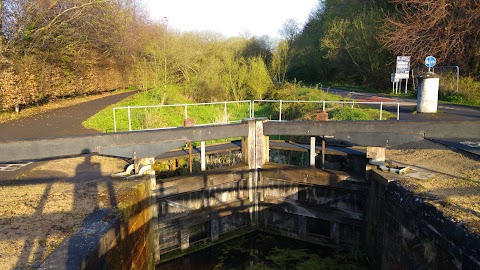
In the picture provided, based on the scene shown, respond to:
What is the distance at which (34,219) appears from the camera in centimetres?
517

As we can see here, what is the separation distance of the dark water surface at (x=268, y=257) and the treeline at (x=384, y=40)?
53.7 ft

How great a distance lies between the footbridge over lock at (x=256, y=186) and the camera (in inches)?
274

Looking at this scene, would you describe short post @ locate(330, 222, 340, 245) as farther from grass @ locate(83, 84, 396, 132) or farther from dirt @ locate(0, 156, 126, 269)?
dirt @ locate(0, 156, 126, 269)

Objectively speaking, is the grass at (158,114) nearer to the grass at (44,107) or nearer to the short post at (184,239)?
the grass at (44,107)

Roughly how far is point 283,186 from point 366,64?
2153 cm

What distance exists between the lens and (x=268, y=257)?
836cm

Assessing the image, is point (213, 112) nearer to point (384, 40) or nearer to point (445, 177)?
point (384, 40)

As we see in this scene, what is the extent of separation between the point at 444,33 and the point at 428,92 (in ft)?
33.6

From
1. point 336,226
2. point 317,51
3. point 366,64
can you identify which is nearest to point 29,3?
point 336,226

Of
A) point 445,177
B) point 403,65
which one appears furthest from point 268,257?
point 403,65

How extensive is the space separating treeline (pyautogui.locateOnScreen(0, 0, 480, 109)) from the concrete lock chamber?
9.30m

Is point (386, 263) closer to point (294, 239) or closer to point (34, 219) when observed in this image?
point (294, 239)

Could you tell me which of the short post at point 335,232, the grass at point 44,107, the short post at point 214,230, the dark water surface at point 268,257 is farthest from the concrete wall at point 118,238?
the grass at point 44,107

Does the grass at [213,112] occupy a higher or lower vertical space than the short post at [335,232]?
higher
